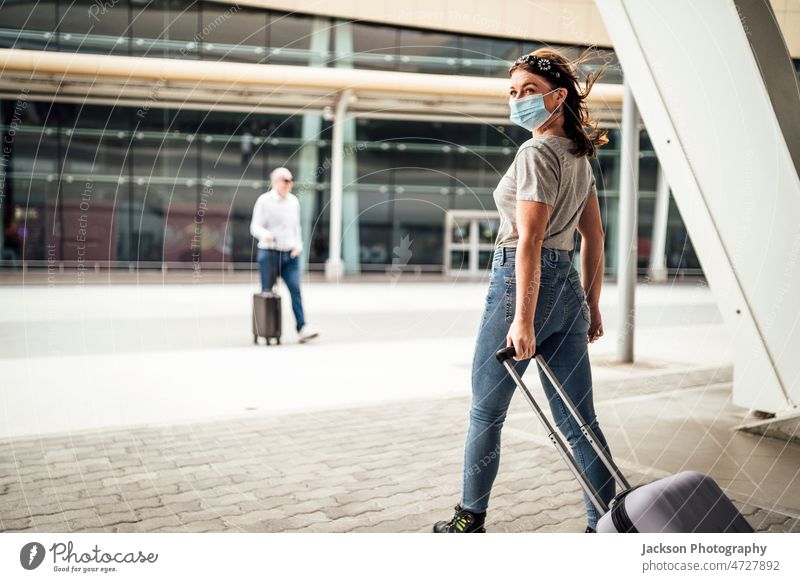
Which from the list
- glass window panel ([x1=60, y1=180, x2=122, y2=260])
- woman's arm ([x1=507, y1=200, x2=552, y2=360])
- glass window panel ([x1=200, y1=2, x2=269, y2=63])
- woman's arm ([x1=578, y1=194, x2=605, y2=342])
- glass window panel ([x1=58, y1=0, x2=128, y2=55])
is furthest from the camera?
glass window panel ([x1=60, y1=180, x2=122, y2=260])

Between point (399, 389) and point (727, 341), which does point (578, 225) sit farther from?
point (727, 341)

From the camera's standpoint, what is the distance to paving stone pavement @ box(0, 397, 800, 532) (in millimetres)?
3262

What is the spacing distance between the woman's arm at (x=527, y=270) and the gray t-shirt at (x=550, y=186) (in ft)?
0.17

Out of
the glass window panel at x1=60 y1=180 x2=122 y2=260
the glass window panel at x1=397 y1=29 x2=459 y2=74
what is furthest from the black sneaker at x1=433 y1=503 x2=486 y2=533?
the glass window panel at x1=60 y1=180 x2=122 y2=260

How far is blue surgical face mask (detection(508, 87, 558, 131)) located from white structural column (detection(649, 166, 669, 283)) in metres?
24.6

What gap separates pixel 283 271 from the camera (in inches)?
339

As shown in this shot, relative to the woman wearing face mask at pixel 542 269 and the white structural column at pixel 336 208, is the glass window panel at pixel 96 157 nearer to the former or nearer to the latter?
the white structural column at pixel 336 208

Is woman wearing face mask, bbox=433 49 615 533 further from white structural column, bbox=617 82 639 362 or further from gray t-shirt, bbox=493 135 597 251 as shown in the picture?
white structural column, bbox=617 82 639 362

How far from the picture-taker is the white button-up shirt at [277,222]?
27.6 feet

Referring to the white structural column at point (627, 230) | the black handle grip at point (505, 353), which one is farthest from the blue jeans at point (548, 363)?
the white structural column at point (627, 230)

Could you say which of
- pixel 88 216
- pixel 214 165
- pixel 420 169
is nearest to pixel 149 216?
pixel 88 216
